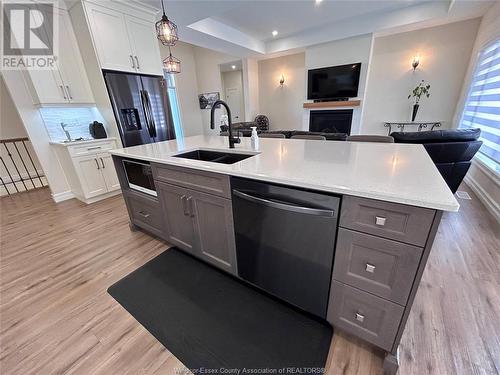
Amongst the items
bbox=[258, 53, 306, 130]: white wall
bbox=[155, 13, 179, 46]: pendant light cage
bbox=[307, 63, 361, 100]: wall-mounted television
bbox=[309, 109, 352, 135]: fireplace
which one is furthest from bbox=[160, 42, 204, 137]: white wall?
bbox=[155, 13, 179, 46]: pendant light cage

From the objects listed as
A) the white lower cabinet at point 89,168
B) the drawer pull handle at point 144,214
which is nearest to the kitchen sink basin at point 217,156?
the drawer pull handle at point 144,214

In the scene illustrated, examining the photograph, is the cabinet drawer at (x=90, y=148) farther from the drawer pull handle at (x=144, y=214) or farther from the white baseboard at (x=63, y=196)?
the drawer pull handle at (x=144, y=214)

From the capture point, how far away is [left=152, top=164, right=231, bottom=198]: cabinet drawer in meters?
1.29

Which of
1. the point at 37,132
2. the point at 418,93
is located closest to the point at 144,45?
the point at 37,132

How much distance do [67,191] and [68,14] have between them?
8.31 ft

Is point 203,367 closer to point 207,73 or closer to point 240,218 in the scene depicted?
point 240,218

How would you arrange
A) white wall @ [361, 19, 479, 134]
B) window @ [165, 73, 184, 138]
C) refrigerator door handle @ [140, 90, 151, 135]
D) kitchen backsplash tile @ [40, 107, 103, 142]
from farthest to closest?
window @ [165, 73, 184, 138], white wall @ [361, 19, 479, 134], refrigerator door handle @ [140, 90, 151, 135], kitchen backsplash tile @ [40, 107, 103, 142]

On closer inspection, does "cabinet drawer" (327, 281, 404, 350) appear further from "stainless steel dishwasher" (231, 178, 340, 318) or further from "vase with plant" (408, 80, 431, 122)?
"vase with plant" (408, 80, 431, 122)

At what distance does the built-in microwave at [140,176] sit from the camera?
5.85ft

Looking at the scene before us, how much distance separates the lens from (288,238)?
3.65 feet

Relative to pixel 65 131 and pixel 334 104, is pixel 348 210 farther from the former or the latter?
pixel 334 104

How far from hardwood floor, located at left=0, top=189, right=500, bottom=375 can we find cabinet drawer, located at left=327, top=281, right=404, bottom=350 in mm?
180

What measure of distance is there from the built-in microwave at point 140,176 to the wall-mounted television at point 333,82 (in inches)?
196

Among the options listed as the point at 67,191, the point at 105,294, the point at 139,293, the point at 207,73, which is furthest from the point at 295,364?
the point at 207,73
